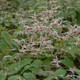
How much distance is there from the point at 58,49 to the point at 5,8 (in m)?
1.76

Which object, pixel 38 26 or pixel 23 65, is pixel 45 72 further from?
pixel 38 26

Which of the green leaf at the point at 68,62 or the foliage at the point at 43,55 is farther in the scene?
the green leaf at the point at 68,62

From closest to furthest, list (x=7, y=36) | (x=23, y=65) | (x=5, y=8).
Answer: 1. (x=23, y=65)
2. (x=7, y=36)
3. (x=5, y=8)

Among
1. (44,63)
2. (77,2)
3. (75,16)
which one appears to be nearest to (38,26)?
(44,63)

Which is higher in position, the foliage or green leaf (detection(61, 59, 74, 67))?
the foliage

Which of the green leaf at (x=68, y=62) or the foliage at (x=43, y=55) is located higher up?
the foliage at (x=43, y=55)

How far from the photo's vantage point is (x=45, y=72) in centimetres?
154

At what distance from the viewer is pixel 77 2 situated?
2527 millimetres

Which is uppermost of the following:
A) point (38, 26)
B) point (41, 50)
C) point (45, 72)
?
point (38, 26)

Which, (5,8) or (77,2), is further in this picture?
(5,8)

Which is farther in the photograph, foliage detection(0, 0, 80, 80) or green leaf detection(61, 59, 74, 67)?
green leaf detection(61, 59, 74, 67)

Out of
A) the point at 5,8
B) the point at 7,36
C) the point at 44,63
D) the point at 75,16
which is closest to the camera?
the point at 44,63

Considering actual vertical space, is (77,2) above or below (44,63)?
above

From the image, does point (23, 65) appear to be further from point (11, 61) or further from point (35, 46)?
point (35, 46)
